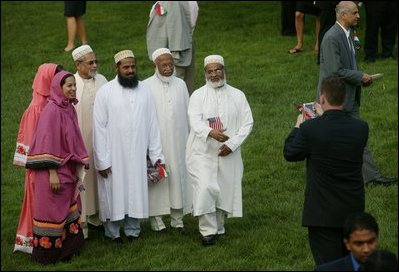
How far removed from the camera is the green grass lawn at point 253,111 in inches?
384

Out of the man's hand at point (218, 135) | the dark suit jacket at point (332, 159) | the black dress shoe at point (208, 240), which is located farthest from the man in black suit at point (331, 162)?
the black dress shoe at point (208, 240)

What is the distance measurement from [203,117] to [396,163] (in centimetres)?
336

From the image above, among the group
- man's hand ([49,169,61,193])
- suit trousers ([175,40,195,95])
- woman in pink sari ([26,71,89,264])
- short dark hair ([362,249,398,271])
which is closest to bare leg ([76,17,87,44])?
suit trousers ([175,40,195,95])

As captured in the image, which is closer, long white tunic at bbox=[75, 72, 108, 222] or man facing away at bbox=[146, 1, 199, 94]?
Result: long white tunic at bbox=[75, 72, 108, 222]

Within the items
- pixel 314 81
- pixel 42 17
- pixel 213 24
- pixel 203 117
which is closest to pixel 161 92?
pixel 203 117

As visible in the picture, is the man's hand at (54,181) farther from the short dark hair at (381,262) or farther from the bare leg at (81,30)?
the bare leg at (81,30)

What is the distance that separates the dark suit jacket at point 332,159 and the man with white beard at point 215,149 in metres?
2.31

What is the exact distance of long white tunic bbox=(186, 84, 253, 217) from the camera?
9984mm

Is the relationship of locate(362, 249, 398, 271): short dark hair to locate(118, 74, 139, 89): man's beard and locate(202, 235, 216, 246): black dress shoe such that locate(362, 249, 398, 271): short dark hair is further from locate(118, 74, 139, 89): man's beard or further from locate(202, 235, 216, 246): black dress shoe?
locate(118, 74, 139, 89): man's beard

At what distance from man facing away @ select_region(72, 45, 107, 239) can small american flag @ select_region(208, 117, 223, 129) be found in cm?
130

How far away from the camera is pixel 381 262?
6641 millimetres

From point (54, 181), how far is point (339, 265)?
3437 millimetres

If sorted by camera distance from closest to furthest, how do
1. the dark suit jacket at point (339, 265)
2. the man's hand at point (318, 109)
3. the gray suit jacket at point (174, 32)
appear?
1. the dark suit jacket at point (339, 265)
2. the man's hand at point (318, 109)
3. the gray suit jacket at point (174, 32)

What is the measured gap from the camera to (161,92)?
34.8ft
